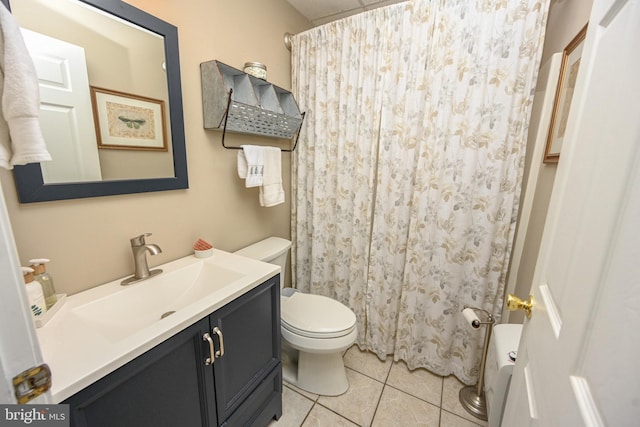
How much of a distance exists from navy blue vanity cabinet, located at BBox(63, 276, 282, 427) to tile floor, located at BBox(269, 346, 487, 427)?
18 centimetres

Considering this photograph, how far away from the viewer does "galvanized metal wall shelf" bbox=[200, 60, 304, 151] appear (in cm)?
130

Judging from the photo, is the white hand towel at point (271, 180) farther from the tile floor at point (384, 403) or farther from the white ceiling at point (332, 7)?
the tile floor at point (384, 403)

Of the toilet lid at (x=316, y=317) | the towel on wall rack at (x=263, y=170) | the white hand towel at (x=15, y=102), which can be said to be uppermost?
the white hand towel at (x=15, y=102)

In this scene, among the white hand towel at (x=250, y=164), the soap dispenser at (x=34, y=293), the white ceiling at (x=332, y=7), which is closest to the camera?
the soap dispenser at (x=34, y=293)

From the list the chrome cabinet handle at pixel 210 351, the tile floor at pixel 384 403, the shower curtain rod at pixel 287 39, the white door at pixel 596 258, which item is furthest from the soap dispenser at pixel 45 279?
the shower curtain rod at pixel 287 39

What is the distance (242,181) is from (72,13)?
0.97 meters

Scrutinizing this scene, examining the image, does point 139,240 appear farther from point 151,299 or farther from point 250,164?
point 250,164

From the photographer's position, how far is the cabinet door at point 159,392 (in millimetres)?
665

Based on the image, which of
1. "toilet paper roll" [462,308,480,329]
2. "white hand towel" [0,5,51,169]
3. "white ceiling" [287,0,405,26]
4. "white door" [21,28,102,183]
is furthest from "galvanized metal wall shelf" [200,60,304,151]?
"toilet paper roll" [462,308,480,329]

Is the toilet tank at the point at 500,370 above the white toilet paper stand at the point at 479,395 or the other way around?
above

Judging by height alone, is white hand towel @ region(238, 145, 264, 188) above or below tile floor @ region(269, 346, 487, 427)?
above

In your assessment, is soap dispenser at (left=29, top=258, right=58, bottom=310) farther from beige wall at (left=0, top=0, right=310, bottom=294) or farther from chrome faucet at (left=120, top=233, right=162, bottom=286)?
chrome faucet at (left=120, top=233, right=162, bottom=286)

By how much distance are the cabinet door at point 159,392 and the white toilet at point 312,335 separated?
1.83 ft

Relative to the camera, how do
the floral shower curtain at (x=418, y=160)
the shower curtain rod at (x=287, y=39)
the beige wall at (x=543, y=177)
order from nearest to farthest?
the beige wall at (x=543, y=177) → the floral shower curtain at (x=418, y=160) → the shower curtain rod at (x=287, y=39)
